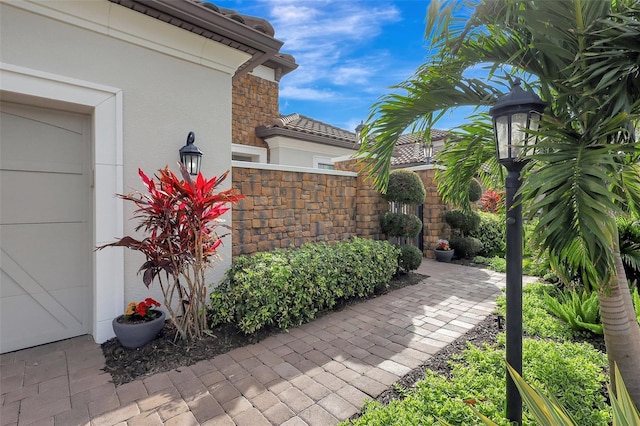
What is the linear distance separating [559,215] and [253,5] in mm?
6353

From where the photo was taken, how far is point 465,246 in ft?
31.0

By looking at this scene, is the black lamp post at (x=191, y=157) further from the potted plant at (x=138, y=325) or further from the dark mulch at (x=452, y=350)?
the dark mulch at (x=452, y=350)

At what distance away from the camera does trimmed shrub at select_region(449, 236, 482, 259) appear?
31.0ft

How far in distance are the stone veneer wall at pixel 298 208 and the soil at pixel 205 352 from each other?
171cm

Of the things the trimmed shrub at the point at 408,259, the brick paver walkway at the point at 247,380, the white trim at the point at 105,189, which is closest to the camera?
the brick paver walkway at the point at 247,380

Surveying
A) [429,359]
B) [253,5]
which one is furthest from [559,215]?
[253,5]

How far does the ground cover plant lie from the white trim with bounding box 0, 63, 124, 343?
3413 millimetres

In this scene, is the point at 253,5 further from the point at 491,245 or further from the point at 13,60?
the point at 491,245

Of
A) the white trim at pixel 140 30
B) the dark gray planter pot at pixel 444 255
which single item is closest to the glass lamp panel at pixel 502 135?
the white trim at pixel 140 30

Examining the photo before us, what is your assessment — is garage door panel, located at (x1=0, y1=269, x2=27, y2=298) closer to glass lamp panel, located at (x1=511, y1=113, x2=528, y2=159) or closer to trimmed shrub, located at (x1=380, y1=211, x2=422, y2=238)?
glass lamp panel, located at (x1=511, y1=113, x2=528, y2=159)

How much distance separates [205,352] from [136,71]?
12.8 ft

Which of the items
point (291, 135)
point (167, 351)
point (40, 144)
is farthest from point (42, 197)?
point (291, 135)

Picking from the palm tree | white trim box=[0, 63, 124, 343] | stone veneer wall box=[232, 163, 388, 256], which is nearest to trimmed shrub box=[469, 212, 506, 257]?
stone veneer wall box=[232, 163, 388, 256]

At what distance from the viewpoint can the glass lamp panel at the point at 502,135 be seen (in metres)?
2.35
